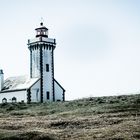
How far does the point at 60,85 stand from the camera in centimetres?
7856

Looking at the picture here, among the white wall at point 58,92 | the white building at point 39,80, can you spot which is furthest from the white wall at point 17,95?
the white wall at point 58,92

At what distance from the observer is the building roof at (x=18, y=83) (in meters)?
74.7

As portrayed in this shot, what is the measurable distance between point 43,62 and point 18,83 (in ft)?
20.8

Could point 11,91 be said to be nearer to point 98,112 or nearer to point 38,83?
point 38,83

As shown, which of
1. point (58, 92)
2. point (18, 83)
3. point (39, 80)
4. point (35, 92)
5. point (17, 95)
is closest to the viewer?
point (35, 92)

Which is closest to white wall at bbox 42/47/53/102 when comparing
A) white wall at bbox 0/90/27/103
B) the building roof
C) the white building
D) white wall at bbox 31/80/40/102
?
the white building

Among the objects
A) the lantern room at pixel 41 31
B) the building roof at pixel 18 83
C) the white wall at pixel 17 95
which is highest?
the lantern room at pixel 41 31

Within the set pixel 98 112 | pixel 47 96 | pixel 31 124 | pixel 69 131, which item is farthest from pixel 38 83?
pixel 69 131

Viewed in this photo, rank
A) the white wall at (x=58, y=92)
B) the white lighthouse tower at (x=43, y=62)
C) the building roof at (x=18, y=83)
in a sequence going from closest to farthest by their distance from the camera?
the building roof at (x=18, y=83), the white lighthouse tower at (x=43, y=62), the white wall at (x=58, y=92)

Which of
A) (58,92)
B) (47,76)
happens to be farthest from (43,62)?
(58,92)

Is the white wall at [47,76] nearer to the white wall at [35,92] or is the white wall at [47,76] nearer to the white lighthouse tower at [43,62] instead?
the white lighthouse tower at [43,62]

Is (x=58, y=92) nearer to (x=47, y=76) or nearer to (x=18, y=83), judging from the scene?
(x=47, y=76)

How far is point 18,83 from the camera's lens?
77.2m

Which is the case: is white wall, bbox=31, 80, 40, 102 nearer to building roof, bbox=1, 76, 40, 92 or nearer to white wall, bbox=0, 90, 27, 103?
building roof, bbox=1, 76, 40, 92
